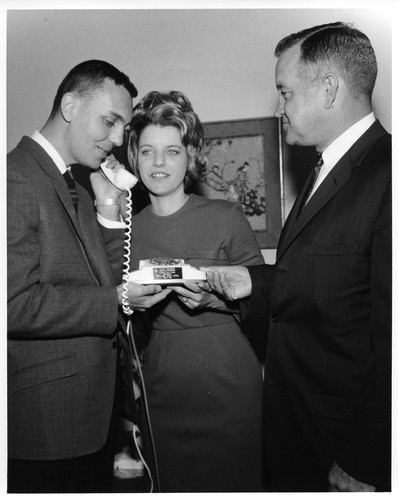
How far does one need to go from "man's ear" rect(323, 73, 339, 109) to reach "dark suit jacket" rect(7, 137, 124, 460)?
3.38 ft

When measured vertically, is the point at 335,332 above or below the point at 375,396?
above

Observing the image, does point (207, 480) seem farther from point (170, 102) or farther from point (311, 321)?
point (170, 102)

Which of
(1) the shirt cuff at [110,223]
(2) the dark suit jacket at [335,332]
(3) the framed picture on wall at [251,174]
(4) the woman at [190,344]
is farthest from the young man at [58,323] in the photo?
(3) the framed picture on wall at [251,174]

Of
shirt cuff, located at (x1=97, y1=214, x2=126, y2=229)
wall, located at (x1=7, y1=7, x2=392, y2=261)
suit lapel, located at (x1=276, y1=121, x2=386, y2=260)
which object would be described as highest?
wall, located at (x1=7, y1=7, x2=392, y2=261)

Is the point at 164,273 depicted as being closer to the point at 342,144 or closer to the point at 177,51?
the point at 342,144

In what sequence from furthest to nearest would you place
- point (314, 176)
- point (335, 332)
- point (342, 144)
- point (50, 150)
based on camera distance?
point (314, 176) → point (50, 150) → point (342, 144) → point (335, 332)

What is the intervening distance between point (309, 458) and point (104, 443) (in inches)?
31.0

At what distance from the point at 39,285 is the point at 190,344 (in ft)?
2.68

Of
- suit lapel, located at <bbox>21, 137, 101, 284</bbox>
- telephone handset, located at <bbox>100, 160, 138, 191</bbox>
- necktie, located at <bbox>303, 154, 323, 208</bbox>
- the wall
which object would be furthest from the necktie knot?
suit lapel, located at <bbox>21, 137, 101, 284</bbox>

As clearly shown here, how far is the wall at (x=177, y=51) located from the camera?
2.11 m

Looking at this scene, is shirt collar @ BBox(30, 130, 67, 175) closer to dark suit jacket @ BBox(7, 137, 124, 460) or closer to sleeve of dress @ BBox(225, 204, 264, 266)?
dark suit jacket @ BBox(7, 137, 124, 460)

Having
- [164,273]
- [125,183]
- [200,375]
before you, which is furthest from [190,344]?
[125,183]

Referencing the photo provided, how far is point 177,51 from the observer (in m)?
2.41

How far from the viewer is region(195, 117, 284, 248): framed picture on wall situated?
8.56 ft
